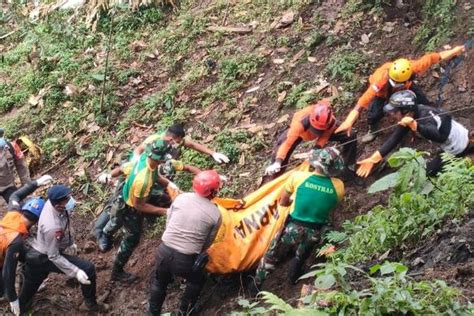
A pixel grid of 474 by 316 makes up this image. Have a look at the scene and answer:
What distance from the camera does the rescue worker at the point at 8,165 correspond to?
9039 mm

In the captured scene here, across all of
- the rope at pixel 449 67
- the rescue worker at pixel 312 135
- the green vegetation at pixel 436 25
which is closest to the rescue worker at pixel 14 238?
the rescue worker at pixel 312 135

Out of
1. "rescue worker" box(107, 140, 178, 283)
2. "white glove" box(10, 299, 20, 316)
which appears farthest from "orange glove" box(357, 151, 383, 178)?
"white glove" box(10, 299, 20, 316)

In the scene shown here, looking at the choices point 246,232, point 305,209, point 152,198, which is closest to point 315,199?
point 305,209

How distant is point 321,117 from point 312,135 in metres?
0.35

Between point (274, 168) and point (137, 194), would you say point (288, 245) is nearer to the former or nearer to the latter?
point (274, 168)

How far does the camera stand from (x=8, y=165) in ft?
30.2

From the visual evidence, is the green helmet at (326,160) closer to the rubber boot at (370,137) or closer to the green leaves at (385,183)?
the green leaves at (385,183)

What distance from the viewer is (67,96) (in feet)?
41.4

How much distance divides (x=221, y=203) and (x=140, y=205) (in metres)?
A: 1.01

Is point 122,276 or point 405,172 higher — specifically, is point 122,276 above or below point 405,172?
below

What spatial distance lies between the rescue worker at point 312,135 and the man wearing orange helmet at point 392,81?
0.20 m

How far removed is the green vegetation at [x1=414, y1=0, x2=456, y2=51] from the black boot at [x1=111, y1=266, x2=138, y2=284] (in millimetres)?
5667

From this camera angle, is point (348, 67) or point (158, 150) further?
point (348, 67)

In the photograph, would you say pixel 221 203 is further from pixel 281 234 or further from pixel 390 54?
pixel 390 54
